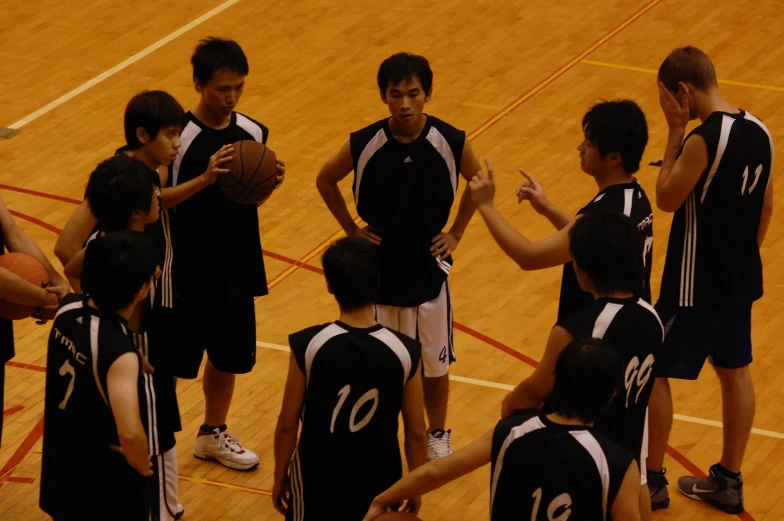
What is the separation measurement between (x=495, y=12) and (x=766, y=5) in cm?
295

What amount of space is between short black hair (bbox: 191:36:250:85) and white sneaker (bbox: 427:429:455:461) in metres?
2.21

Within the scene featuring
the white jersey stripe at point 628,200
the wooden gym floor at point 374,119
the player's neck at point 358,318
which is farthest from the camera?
the wooden gym floor at point 374,119

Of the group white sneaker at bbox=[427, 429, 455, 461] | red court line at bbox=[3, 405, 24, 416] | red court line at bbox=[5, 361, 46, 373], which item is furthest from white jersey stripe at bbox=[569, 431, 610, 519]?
red court line at bbox=[5, 361, 46, 373]

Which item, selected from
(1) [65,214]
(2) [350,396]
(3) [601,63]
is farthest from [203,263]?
(3) [601,63]

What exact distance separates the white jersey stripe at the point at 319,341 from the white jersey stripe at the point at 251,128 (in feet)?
7.20

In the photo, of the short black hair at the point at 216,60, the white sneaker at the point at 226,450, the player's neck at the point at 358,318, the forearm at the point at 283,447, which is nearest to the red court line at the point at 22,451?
the white sneaker at the point at 226,450

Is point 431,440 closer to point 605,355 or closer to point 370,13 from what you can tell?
point 605,355

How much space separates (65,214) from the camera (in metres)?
10.1

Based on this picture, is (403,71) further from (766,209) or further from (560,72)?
(560,72)

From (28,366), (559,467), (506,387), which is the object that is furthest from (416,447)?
(28,366)

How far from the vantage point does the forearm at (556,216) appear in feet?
19.6

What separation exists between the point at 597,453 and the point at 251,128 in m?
3.21

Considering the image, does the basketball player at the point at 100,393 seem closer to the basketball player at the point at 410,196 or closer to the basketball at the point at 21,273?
the basketball at the point at 21,273

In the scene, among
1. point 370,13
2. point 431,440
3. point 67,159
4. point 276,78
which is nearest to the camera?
point 431,440
